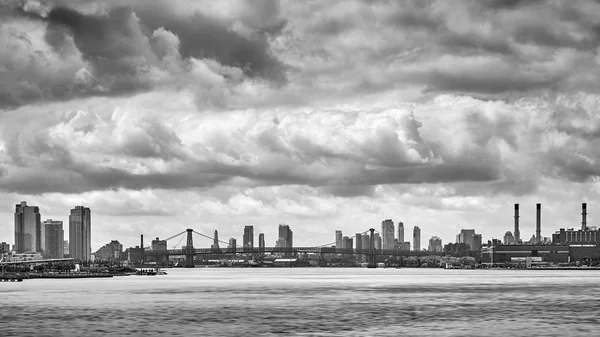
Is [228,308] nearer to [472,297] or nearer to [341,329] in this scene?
[341,329]

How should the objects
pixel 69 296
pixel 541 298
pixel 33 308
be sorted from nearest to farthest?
pixel 33 308 → pixel 541 298 → pixel 69 296

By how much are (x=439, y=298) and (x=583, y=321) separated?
40.2 m

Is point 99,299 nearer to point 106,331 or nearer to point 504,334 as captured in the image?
point 106,331

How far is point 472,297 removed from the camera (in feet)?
387

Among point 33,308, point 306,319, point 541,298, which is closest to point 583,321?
point 306,319

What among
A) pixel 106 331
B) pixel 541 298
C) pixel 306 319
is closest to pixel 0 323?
pixel 106 331

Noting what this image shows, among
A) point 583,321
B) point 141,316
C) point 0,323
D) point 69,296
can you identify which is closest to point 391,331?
point 583,321

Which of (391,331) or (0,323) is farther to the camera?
(0,323)

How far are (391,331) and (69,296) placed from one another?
65.4 meters

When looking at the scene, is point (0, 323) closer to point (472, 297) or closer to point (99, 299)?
point (99, 299)

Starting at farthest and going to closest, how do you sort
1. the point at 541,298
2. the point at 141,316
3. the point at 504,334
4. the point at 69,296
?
the point at 69,296
the point at 541,298
the point at 141,316
the point at 504,334

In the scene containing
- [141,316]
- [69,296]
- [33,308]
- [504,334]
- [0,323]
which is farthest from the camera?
[69,296]

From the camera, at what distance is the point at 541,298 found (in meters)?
114

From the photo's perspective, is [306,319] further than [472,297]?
No
